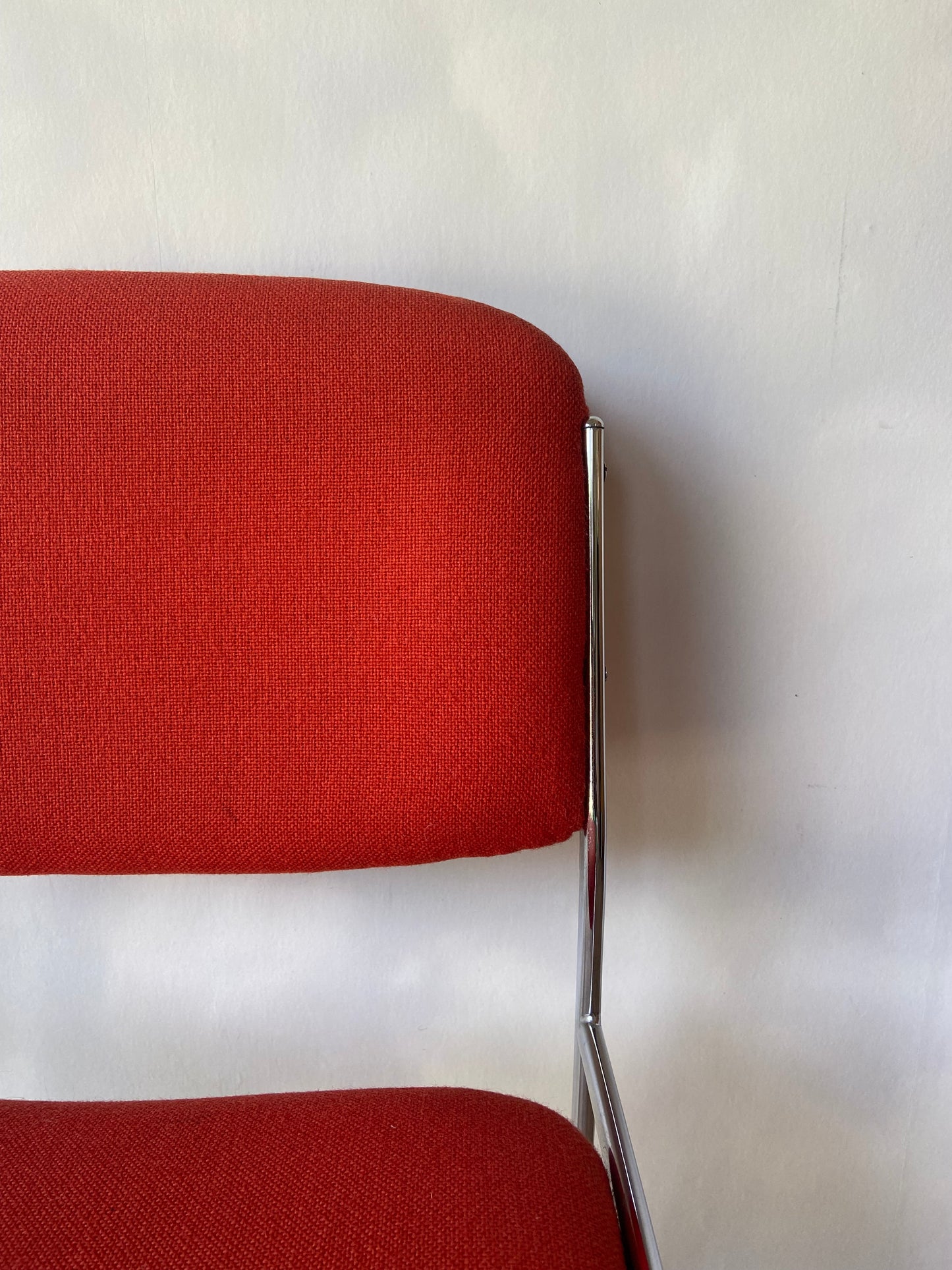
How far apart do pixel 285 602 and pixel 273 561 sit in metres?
0.02

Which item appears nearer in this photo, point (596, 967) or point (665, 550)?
point (596, 967)

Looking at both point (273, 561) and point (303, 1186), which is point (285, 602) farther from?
point (303, 1186)

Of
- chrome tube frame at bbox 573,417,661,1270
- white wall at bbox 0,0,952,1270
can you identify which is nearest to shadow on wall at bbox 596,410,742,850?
white wall at bbox 0,0,952,1270

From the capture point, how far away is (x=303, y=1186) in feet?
1.40

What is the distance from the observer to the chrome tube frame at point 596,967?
0.43 meters

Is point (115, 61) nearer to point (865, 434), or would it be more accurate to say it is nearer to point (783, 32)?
point (783, 32)

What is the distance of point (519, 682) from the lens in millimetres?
490

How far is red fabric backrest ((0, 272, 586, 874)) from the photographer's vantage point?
1.55 feet

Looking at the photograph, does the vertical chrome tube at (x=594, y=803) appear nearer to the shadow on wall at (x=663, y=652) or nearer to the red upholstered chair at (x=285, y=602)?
the red upholstered chair at (x=285, y=602)

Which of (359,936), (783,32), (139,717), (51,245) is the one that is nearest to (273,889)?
(359,936)

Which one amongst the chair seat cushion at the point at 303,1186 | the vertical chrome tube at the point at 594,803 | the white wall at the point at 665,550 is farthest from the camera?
the white wall at the point at 665,550

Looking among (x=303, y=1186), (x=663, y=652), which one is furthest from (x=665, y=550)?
(x=303, y=1186)

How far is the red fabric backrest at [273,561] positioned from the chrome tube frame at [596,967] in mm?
14

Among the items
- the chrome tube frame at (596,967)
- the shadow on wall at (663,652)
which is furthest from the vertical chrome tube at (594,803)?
the shadow on wall at (663,652)
